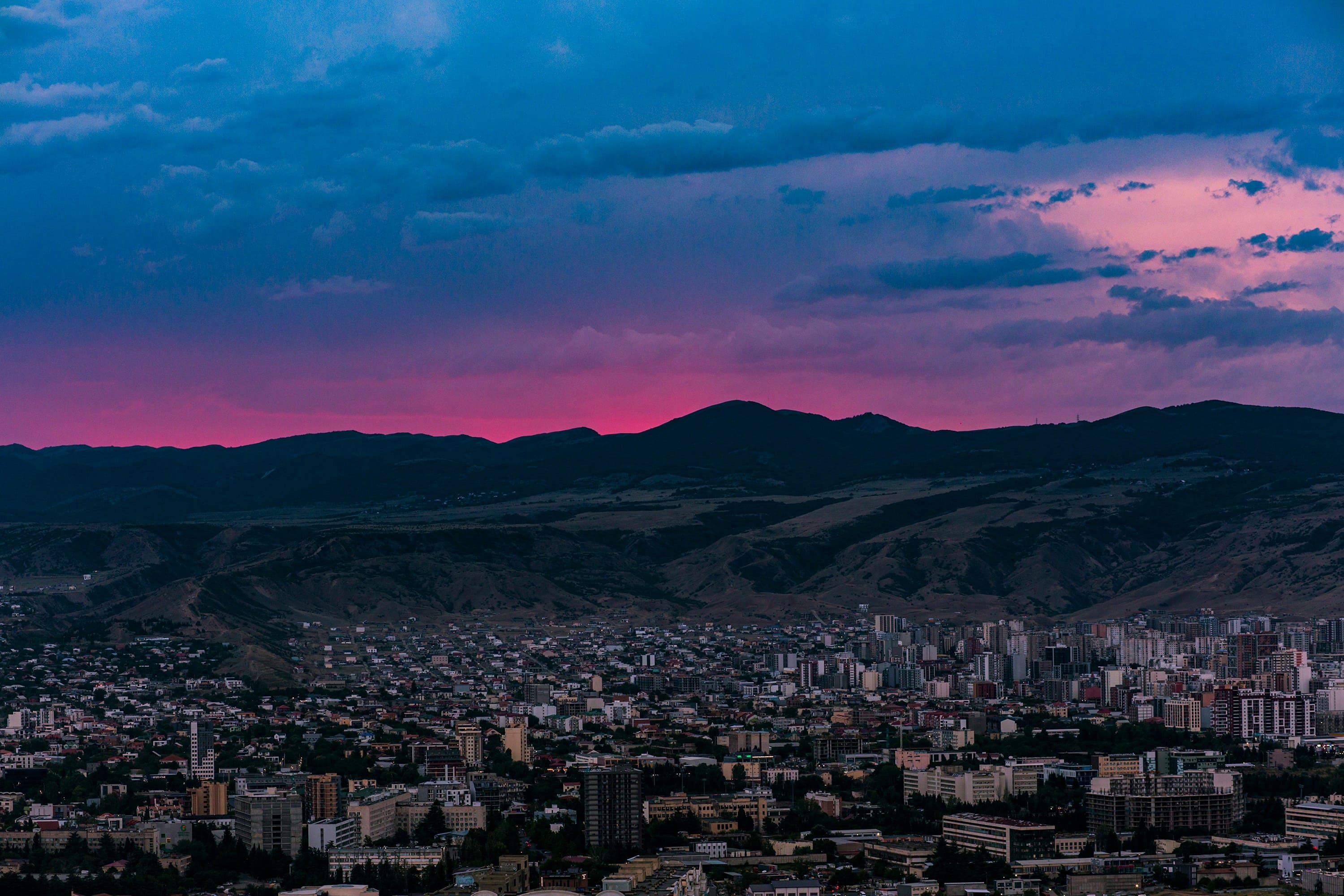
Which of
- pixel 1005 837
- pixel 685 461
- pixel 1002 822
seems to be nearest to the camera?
pixel 1005 837

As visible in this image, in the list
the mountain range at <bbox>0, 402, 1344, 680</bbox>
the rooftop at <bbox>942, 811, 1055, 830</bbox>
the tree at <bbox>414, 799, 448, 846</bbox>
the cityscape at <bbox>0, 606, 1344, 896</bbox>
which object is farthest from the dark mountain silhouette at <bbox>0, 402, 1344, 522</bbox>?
the tree at <bbox>414, 799, 448, 846</bbox>

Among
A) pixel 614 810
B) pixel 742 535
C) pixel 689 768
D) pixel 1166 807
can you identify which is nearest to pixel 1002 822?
pixel 1166 807

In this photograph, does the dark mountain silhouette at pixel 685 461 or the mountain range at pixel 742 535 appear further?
the dark mountain silhouette at pixel 685 461

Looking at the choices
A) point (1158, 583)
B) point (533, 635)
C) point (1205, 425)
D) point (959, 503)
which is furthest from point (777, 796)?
point (1205, 425)

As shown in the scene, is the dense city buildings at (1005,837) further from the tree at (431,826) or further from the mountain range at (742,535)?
the mountain range at (742,535)

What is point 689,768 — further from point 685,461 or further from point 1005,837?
point 685,461

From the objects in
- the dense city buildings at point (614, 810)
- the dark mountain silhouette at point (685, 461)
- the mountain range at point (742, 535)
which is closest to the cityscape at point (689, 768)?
the dense city buildings at point (614, 810)

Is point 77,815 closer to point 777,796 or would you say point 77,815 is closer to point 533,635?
point 777,796

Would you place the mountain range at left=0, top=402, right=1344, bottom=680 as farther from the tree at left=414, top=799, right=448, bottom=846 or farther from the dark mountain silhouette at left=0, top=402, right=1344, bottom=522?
the tree at left=414, top=799, right=448, bottom=846
